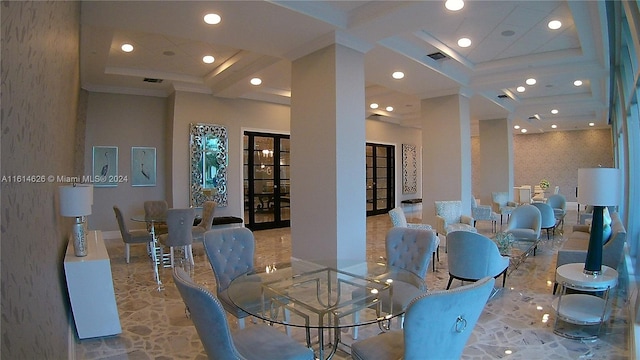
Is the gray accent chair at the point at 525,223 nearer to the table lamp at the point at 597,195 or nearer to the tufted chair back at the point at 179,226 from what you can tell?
the table lamp at the point at 597,195

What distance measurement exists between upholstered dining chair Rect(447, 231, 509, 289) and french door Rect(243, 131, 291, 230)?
566 cm

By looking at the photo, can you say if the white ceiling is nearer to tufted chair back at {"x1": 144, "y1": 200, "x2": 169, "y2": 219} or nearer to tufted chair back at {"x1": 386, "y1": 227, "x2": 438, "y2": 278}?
tufted chair back at {"x1": 386, "y1": 227, "x2": 438, "y2": 278}

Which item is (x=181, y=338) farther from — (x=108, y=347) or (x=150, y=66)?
(x=150, y=66)

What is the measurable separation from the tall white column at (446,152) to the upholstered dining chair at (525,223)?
1021mm

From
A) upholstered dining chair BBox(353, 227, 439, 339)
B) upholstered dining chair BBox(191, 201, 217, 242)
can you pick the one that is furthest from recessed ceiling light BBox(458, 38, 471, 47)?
upholstered dining chair BBox(191, 201, 217, 242)

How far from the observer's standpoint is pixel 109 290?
321cm

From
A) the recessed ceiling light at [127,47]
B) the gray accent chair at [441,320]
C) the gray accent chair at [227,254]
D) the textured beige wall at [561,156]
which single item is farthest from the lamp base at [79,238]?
the textured beige wall at [561,156]

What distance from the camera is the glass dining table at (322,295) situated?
2229 millimetres

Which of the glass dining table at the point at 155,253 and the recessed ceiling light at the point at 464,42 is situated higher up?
the recessed ceiling light at the point at 464,42

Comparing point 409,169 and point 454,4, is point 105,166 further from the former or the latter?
point 409,169

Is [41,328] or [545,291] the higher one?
[41,328]

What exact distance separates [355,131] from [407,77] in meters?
2.19

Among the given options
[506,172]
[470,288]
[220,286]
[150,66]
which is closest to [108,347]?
[220,286]

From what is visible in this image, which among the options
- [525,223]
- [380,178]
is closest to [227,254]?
[525,223]
